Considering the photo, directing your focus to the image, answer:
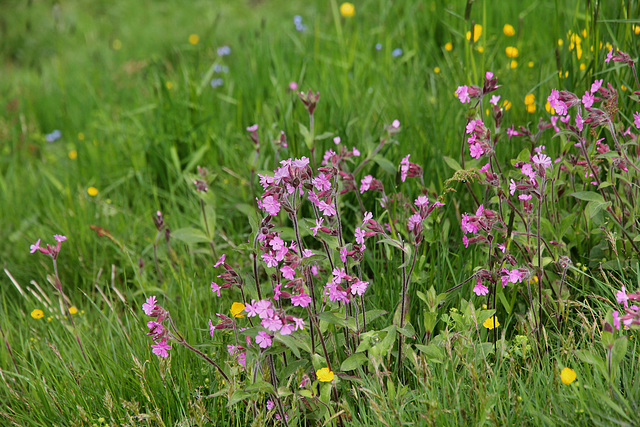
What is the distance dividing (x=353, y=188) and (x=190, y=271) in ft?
2.62

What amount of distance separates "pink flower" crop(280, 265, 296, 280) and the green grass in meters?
0.33

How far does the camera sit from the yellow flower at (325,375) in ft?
4.75

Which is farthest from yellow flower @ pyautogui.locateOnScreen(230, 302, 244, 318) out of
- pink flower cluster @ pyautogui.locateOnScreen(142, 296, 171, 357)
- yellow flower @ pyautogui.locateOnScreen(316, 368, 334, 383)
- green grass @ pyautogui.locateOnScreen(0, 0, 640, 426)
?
yellow flower @ pyautogui.locateOnScreen(316, 368, 334, 383)

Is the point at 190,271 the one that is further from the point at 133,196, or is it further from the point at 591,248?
the point at 591,248

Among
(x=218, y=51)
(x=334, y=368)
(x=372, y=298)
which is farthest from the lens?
(x=218, y=51)

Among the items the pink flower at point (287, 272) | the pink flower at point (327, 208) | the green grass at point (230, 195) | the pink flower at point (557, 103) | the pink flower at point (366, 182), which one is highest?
the pink flower at point (557, 103)

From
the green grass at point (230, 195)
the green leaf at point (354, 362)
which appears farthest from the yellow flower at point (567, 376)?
the green leaf at point (354, 362)

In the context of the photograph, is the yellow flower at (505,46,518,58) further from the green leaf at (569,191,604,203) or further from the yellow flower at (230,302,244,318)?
the yellow flower at (230,302,244,318)

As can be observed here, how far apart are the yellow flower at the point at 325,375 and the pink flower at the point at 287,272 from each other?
0.88 ft

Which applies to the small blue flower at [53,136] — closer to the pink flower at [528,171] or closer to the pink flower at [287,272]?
the pink flower at [287,272]

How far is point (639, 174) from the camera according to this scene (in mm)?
1699

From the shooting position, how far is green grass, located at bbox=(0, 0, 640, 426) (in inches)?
60.3

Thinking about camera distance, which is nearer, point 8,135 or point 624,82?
point 624,82

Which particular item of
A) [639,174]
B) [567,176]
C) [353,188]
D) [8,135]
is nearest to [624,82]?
[567,176]
